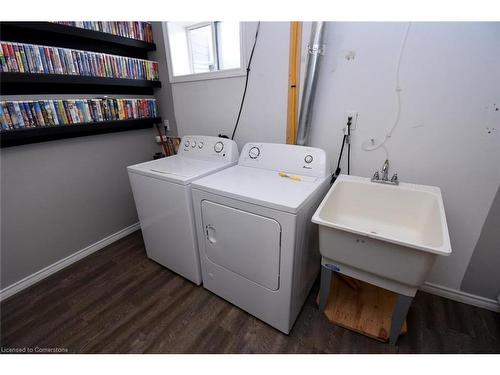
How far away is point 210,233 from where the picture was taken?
1.43 meters

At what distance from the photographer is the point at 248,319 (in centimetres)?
145

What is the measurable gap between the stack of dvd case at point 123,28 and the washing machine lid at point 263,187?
1.52 m

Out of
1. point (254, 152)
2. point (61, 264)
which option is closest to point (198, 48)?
point (254, 152)

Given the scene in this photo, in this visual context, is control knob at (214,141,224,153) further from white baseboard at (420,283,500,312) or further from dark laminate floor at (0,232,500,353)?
white baseboard at (420,283,500,312)

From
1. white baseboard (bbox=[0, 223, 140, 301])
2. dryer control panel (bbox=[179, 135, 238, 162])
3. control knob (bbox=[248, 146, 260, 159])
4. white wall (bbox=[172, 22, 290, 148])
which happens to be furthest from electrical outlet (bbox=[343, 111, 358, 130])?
white baseboard (bbox=[0, 223, 140, 301])

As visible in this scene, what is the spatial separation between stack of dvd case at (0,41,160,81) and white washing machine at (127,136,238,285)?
0.85 metres

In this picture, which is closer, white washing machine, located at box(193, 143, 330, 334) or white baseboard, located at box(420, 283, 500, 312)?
white washing machine, located at box(193, 143, 330, 334)

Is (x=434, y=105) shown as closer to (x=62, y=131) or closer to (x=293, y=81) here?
(x=293, y=81)

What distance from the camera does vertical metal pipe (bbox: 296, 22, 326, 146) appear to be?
138 cm

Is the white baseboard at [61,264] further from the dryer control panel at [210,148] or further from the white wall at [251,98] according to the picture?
the white wall at [251,98]

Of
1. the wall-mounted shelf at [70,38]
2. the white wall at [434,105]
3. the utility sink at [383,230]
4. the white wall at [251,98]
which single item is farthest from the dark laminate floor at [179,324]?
the wall-mounted shelf at [70,38]

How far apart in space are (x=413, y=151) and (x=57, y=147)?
2550 mm

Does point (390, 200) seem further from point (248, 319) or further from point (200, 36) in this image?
Result: point (200, 36)
